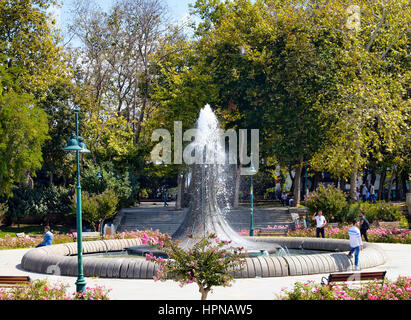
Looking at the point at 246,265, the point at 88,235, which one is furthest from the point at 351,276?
the point at 88,235

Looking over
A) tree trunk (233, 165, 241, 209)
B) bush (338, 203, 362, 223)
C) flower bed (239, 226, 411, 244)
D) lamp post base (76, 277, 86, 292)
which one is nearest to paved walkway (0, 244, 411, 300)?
lamp post base (76, 277, 86, 292)

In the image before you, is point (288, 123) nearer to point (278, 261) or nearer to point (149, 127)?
point (149, 127)

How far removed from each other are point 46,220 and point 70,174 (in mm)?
4405

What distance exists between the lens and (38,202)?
3794 cm

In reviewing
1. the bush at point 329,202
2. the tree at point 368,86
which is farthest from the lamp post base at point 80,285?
the tree at point 368,86

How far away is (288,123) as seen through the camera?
124ft

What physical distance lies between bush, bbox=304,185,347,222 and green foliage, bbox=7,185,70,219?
16163 millimetres

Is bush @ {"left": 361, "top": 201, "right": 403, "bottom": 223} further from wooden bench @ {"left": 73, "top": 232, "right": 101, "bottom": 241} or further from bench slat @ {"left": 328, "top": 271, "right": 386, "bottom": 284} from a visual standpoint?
bench slat @ {"left": 328, "top": 271, "right": 386, "bottom": 284}

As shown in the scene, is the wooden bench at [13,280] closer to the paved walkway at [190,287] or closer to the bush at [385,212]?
the paved walkway at [190,287]

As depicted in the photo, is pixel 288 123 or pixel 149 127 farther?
pixel 149 127

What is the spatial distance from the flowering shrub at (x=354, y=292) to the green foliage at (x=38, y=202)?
28433 millimetres

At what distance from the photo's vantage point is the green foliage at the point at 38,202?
37219mm

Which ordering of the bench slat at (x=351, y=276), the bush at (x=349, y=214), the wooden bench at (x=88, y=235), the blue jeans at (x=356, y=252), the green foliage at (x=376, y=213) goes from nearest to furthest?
the bench slat at (x=351, y=276), the blue jeans at (x=356, y=252), the wooden bench at (x=88, y=235), the green foliage at (x=376, y=213), the bush at (x=349, y=214)
